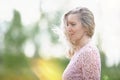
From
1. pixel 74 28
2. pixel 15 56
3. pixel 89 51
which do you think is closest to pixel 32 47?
pixel 15 56

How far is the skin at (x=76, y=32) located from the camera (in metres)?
1.97

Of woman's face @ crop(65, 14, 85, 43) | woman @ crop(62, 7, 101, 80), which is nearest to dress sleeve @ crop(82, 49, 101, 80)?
woman @ crop(62, 7, 101, 80)

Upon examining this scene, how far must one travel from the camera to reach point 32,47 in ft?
7.74

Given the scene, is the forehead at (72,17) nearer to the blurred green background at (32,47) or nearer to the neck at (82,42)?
the neck at (82,42)

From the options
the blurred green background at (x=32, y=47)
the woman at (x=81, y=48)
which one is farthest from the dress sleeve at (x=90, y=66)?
the blurred green background at (x=32, y=47)

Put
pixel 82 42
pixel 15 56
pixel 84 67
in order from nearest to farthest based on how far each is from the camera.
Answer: pixel 84 67
pixel 82 42
pixel 15 56

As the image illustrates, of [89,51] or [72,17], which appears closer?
[89,51]

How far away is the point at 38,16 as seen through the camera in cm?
239

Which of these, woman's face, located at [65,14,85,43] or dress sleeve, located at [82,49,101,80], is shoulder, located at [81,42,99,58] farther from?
woman's face, located at [65,14,85,43]

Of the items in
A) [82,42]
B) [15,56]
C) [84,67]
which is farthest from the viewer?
[15,56]

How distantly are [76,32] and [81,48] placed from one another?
0.13 meters

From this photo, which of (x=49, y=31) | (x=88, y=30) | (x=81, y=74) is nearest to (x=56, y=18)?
(x=49, y=31)

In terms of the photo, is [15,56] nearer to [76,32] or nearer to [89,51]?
[76,32]

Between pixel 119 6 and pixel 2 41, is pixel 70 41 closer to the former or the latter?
pixel 2 41
